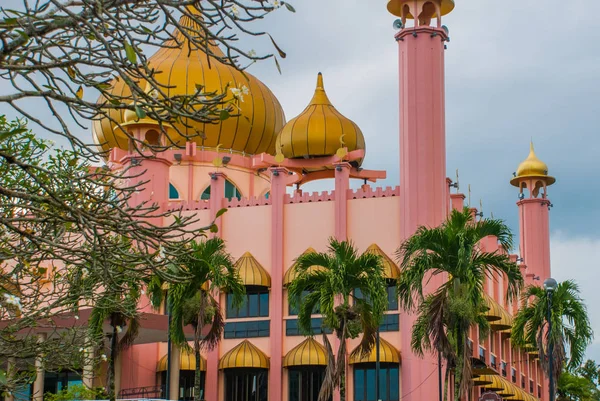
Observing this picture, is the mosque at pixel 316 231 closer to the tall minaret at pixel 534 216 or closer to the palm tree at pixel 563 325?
the palm tree at pixel 563 325

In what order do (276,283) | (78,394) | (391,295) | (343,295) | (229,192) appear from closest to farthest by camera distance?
1. (343,295)
2. (78,394)
3. (391,295)
4. (276,283)
5. (229,192)

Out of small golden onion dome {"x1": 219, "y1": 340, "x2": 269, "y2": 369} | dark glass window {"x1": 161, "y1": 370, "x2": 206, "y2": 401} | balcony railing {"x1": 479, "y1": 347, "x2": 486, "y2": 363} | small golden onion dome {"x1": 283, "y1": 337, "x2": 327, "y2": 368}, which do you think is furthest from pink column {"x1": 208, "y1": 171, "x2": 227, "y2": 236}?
balcony railing {"x1": 479, "y1": 347, "x2": 486, "y2": 363}

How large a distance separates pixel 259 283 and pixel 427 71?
977 cm

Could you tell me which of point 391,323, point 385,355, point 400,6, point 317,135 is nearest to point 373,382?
A: point 385,355

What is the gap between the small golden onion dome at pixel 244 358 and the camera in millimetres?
39750

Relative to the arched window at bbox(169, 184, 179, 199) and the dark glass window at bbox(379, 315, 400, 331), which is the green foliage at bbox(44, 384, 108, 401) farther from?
the arched window at bbox(169, 184, 179, 199)

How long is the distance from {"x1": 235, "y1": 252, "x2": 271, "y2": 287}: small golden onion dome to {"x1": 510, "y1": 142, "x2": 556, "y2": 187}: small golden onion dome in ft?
77.1

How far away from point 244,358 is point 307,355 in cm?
230

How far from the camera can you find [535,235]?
59062 mm

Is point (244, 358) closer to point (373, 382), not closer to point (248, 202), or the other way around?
point (373, 382)

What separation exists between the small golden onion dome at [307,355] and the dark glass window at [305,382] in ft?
1.85

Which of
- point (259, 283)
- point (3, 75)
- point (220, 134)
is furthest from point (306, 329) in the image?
point (3, 75)

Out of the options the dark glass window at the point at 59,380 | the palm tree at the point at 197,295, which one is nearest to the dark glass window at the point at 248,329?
the dark glass window at the point at 59,380

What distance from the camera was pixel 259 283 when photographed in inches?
Answer: 1598
